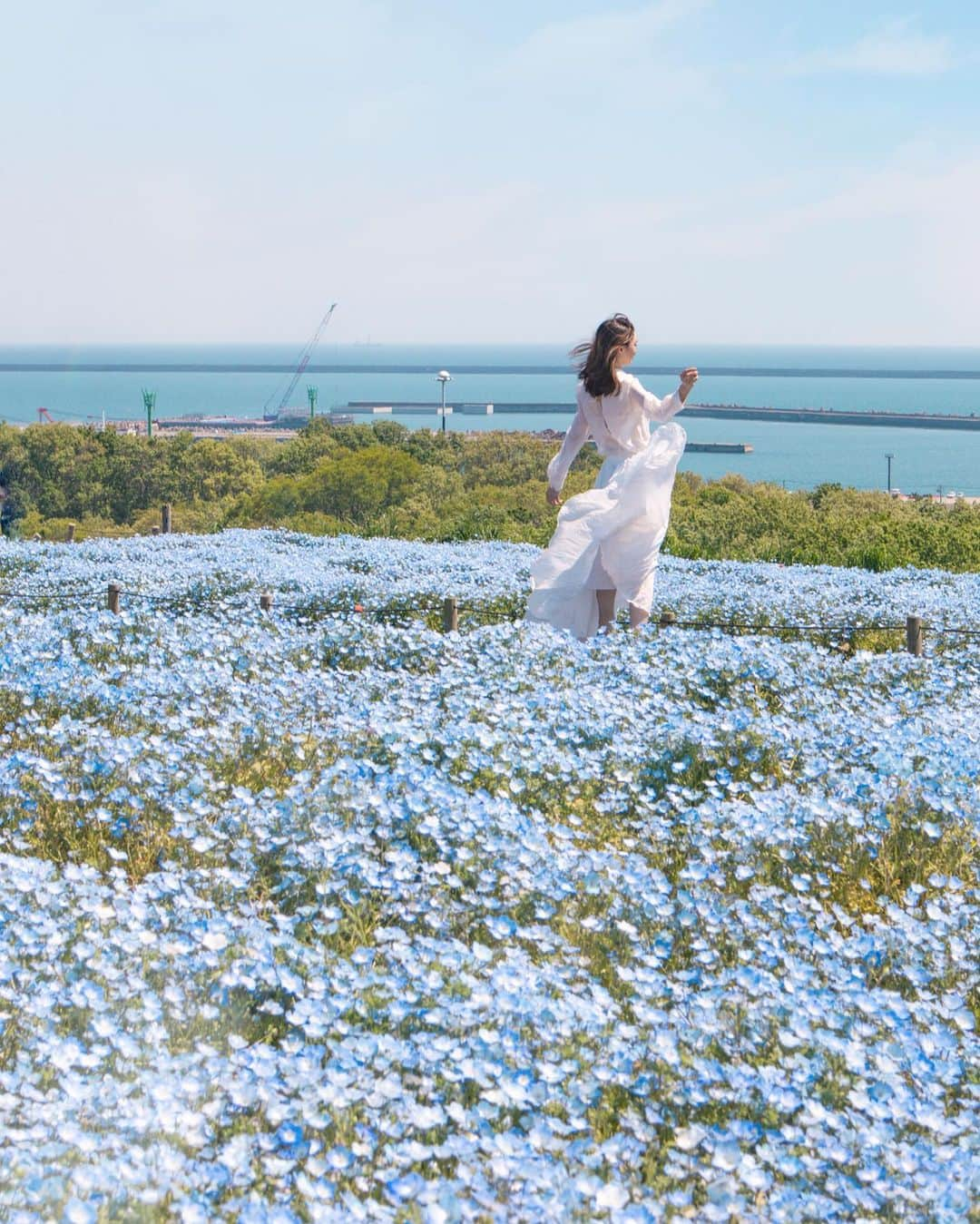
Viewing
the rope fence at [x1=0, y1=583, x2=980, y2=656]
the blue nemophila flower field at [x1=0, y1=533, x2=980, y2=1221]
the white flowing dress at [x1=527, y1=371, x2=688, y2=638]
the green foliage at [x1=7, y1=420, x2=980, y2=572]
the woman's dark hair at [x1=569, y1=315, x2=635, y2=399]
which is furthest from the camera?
the green foliage at [x1=7, y1=420, x2=980, y2=572]

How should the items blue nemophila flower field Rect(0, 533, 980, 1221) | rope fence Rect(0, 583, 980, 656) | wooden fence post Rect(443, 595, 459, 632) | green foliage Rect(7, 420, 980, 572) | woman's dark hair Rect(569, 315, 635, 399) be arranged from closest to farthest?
blue nemophila flower field Rect(0, 533, 980, 1221)
woman's dark hair Rect(569, 315, 635, 399)
wooden fence post Rect(443, 595, 459, 632)
rope fence Rect(0, 583, 980, 656)
green foliage Rect(7, 420, 980, 572)

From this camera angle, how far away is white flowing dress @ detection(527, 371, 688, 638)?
9.47 metres

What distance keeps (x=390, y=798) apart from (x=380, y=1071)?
205cm

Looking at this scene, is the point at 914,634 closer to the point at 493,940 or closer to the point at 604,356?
the point at 604,356

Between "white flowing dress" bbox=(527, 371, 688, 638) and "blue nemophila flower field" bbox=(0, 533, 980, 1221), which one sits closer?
"blue nemophila flower field" bbox=(0, 533, 980, 1221)

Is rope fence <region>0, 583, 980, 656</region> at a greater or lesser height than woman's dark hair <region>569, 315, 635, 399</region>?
lesser

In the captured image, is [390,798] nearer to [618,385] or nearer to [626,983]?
[626,983]

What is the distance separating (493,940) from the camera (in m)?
4.52

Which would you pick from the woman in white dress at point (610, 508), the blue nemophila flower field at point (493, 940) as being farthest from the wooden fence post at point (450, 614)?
the blue nemophila flower field at point (493, 940)

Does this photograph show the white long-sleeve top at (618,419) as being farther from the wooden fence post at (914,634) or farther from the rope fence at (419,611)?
the wooden fence post at (914,634)

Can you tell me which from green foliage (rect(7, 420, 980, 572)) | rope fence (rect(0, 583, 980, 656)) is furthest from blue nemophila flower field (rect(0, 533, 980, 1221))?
green foliage (rect(7, 420, 980, 572))

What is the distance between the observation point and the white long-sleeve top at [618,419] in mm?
9352

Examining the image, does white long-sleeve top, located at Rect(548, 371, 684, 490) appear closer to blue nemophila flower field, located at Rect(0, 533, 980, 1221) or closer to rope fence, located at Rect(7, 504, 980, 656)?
rope fence, located at Rect(7, 504, 980, 656)

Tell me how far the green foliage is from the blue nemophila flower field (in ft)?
38.1
